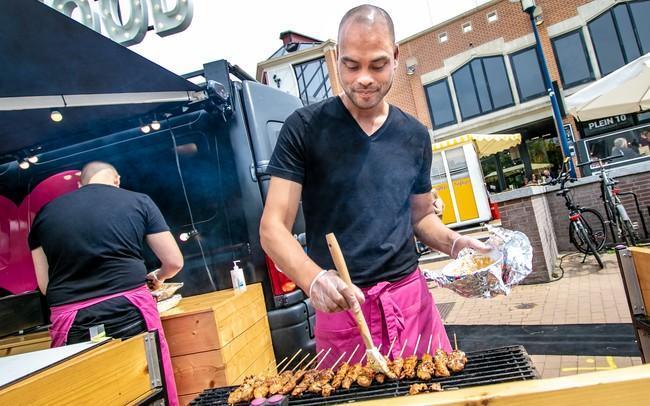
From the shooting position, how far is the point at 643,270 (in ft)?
6.08

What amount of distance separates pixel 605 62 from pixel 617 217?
491 inches

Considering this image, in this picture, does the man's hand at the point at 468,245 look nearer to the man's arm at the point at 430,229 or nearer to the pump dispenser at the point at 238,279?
the man's arm at the point at 430,229

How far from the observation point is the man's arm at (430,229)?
204cm

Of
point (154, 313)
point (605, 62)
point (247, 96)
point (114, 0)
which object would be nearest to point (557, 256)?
point (247, 96)

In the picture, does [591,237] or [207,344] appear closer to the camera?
[207,344]

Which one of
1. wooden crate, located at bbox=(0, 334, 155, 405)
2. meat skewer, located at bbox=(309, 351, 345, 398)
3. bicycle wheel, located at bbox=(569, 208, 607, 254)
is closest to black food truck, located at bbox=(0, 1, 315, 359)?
wooden crate, located at bbox=(0, 334, 155, 405)

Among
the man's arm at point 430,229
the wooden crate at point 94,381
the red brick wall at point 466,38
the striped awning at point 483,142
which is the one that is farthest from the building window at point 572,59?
the wooden crate at point 94,381

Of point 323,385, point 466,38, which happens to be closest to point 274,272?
point 323,385

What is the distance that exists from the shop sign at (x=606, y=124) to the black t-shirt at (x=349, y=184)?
17268 millimetres

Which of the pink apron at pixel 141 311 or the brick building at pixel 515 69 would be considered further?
the brick building at pixel 515 69

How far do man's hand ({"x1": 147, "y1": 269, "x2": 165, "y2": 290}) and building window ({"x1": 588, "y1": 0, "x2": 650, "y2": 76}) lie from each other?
61.6ft

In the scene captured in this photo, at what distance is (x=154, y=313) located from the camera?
2.74 meters

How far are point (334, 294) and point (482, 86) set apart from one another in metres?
19.1

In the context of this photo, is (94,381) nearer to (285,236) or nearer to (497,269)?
(285,236)
